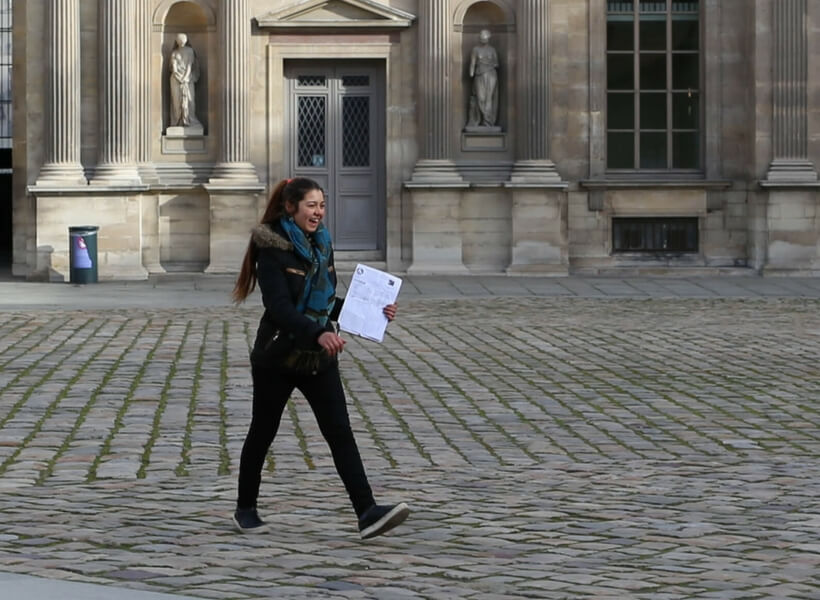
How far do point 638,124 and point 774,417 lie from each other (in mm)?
16813

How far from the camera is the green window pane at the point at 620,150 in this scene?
2955 centimetres

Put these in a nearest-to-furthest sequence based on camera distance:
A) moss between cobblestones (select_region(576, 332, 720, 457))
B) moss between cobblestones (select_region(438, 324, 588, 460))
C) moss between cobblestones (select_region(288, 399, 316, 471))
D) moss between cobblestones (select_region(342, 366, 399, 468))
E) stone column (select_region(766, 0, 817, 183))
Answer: moss between cobblestones (select_region(288, 399, 316, 471))
moss between cobblestones (select_region(342, 366, 399, 468))
moss between cobblestones (select_region(438, 324, 588, 460))
moss between cobblestones (select_region(576, 332, 720, 457))
stone column (select_region(766, 0, 817, 183))

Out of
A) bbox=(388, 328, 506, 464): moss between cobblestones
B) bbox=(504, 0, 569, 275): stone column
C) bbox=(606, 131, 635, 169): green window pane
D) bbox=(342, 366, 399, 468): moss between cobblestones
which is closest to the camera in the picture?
bbox=(342, 366, 399, 468): moss between cobblestones

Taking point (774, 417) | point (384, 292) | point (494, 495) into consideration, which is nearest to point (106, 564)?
point (384, 292)

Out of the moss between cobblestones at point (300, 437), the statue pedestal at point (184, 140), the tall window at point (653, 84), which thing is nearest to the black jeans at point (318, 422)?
the moss between cobblestones at point (300, 437)

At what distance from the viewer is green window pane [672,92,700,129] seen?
29.6 meters

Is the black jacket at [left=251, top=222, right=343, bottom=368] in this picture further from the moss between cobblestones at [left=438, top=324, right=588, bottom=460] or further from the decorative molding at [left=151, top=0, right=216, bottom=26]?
the decorative molding at [left=151, top=0, right=216, bottom=26]

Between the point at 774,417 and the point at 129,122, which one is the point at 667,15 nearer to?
the point at 129,122

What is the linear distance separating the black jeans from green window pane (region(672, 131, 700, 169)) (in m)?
21.5

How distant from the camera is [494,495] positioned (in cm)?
990

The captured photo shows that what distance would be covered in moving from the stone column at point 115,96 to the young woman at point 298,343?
19.7 metres

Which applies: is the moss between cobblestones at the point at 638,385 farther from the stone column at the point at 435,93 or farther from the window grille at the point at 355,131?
the window grille at the point at 355,131

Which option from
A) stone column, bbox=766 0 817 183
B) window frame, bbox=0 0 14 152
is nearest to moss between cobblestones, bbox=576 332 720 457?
stone column, bbox=766 0 817 183

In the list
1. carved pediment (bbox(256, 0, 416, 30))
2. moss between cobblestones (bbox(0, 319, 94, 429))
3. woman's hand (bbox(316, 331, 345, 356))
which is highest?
carved pediment (bbox(256, 0, 416, 30))
